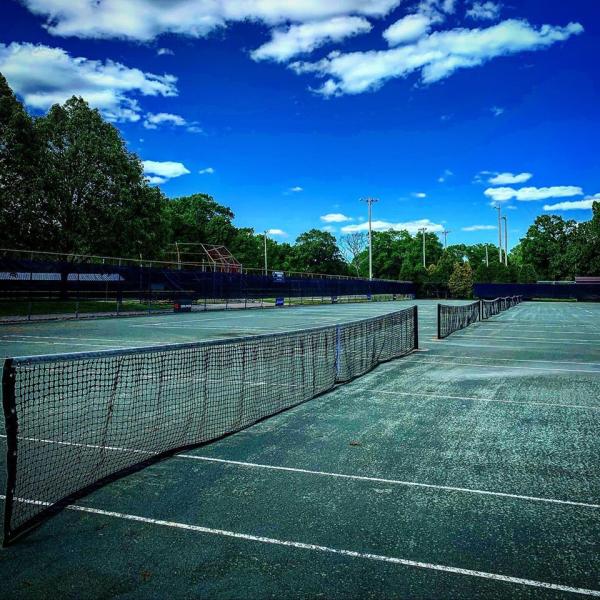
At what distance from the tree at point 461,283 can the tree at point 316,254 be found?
31.9 m

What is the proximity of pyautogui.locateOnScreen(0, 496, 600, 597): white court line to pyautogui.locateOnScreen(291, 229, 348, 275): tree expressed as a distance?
104302mm

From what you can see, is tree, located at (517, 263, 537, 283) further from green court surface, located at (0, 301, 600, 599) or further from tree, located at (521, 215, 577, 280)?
green court surface, located at (0, 301, 600, 599)

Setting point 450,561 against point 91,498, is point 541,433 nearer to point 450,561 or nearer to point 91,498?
point 450,561

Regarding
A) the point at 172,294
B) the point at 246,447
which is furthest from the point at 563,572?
the point at 172,294

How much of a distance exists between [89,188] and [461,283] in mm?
60491

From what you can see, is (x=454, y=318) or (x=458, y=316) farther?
(x=458, y=316)

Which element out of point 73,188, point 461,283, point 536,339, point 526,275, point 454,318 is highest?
point 73,188

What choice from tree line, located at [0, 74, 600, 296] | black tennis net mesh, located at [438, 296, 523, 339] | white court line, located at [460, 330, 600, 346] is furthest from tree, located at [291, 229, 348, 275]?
white court line, located at [460, 330, 600, 346]

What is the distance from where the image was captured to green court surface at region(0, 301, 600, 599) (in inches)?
133

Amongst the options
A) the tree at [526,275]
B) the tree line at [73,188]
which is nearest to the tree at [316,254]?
the tree at [526,275]

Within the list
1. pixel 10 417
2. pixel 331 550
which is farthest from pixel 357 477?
pixel 10 417

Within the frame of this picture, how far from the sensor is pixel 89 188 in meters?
37.0

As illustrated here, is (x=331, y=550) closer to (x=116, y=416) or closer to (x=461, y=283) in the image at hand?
(x=116, y=416)

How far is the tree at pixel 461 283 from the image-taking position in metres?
82.2
